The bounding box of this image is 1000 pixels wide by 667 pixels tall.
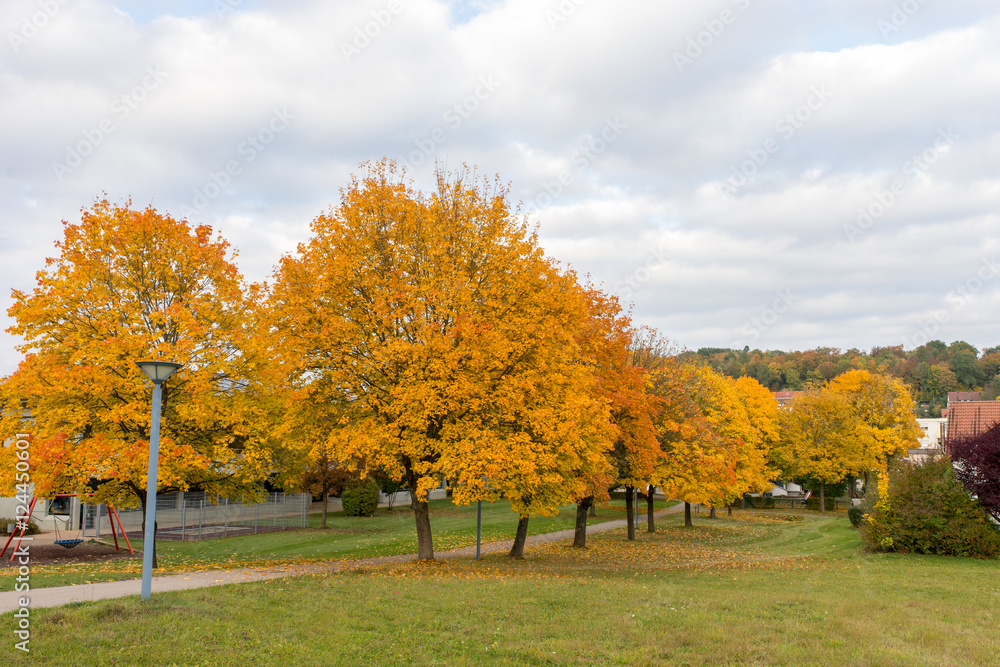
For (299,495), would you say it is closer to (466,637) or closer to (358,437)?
(358,437)

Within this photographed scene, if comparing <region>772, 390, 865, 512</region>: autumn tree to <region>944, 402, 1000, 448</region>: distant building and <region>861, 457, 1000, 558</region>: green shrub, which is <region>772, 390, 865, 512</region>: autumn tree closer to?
<region>944, 402, 1000, 448</region>: distant building

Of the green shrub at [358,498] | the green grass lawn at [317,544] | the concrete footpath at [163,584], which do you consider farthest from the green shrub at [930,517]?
the green shrub at [358,498]

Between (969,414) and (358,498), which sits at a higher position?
(969,414)

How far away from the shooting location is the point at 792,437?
174ft

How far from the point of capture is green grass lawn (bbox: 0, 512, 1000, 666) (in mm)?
8195

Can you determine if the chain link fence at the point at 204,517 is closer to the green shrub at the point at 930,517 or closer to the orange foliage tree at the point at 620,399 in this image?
the orange foliage tree at the point at 620,399

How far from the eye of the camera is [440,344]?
15539 mm

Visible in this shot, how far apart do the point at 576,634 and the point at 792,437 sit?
49267mm

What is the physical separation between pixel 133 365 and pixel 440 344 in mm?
7803

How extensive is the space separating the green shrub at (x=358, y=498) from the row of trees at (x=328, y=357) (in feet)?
81.0

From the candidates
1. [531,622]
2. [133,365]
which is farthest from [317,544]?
[531,622]

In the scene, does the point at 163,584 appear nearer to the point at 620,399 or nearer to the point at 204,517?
the point at 620,399

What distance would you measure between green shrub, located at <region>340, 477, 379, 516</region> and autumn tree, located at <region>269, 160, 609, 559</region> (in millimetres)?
25842

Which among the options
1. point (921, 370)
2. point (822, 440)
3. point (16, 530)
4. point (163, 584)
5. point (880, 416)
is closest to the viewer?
point (163, 584)
